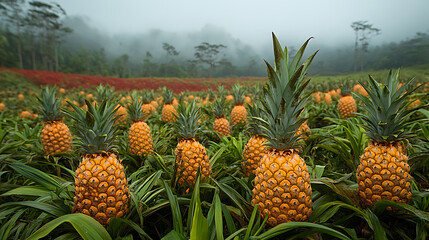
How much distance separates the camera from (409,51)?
1965 inches

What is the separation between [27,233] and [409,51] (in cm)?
7240

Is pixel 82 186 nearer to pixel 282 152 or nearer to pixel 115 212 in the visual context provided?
pixel 115 212

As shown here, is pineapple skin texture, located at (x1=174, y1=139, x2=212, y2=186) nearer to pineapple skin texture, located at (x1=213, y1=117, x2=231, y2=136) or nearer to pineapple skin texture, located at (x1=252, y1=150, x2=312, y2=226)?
pineapple skin texture, located at (x1=252, y1=150, x2=312, y2=226)

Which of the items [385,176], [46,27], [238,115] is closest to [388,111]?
[385,176]

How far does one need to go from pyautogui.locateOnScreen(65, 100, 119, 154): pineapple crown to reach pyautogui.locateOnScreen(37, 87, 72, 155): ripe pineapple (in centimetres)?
212

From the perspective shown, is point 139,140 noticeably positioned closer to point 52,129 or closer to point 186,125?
point 186,125

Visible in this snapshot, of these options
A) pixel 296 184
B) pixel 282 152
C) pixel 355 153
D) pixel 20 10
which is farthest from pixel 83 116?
pixel 20 10

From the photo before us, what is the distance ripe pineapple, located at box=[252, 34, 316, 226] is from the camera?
1593 mm

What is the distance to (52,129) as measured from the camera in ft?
11.6

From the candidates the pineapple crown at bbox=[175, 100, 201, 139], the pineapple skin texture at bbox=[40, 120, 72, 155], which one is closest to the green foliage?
the pineapple crown at bbox=[175, 100, 201, 139]

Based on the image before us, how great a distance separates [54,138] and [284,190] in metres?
3.95

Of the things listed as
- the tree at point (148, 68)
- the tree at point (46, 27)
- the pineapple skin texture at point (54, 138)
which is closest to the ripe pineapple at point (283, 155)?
the pineapple skin texture at point (54, 138)

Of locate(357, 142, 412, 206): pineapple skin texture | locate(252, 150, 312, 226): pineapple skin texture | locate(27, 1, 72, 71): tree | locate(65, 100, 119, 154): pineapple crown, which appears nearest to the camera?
locate(252, 150, 312, 226): pineapple skin texture

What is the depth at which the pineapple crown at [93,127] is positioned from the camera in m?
1.85
